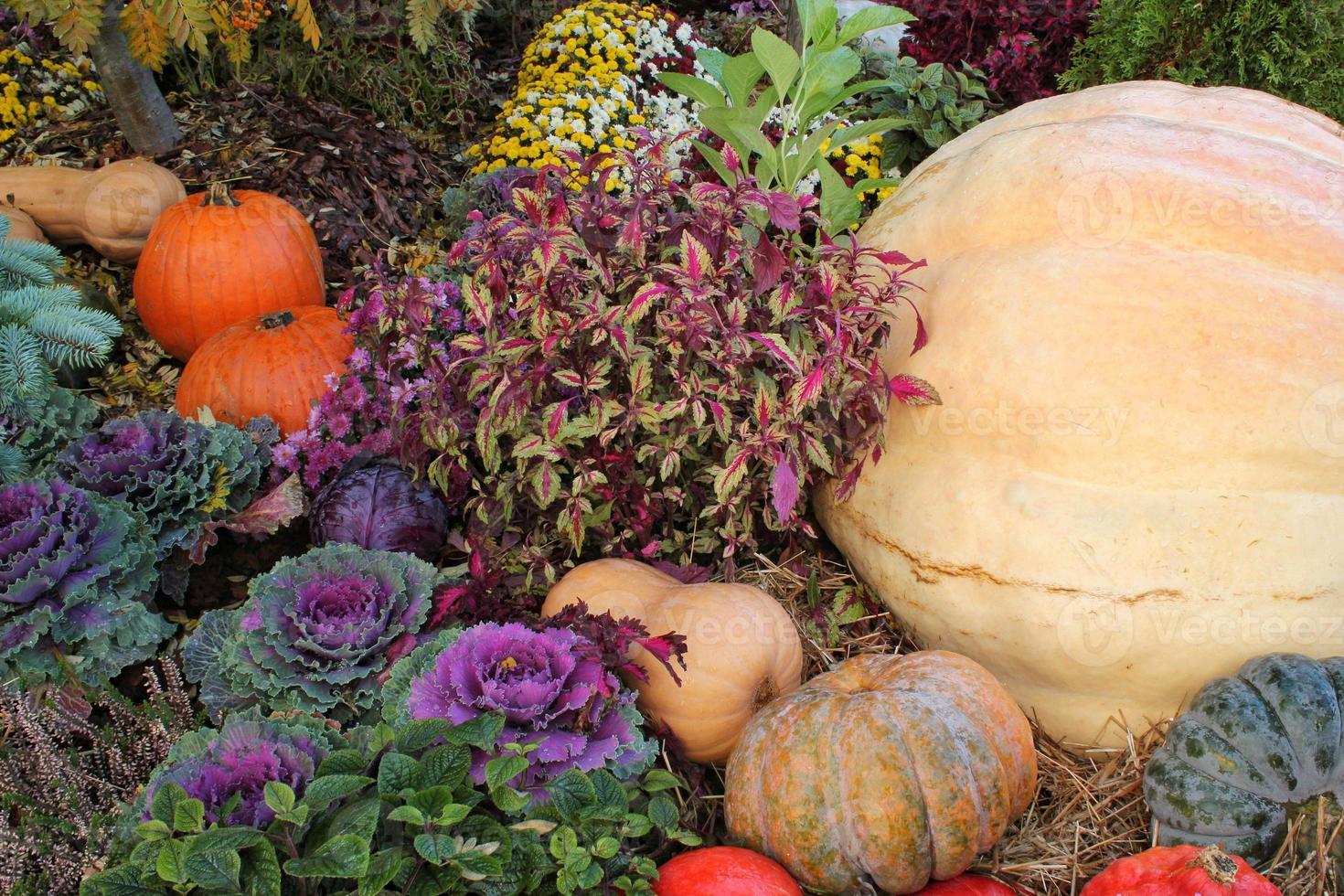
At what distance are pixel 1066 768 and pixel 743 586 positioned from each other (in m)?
0.83

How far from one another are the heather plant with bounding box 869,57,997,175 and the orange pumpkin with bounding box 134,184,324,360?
2135mm

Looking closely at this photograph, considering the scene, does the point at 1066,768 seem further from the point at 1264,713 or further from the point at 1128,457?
the point at 1128,457

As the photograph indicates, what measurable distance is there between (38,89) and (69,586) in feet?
9.39

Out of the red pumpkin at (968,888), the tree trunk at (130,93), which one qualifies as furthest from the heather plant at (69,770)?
the tree trunk at (130,93)

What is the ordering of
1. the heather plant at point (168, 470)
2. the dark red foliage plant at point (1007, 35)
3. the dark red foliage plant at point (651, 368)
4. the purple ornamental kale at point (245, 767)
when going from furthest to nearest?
the dark red foliage plant at point (1007, 35), the heather plant at point (168, 470), the dark red foliage plant at point (651, 368), the purple ornamental kale at point (245, 767)

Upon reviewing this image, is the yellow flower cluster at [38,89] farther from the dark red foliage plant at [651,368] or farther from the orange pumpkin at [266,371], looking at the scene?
the dark red foliage plant at [651,368]

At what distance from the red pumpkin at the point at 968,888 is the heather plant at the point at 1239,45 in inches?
107

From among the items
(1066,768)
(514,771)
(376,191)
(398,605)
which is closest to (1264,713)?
(1066,768)

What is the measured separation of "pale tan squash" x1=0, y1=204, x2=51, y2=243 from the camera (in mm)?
3355

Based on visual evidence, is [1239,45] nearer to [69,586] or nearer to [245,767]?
[245,767]

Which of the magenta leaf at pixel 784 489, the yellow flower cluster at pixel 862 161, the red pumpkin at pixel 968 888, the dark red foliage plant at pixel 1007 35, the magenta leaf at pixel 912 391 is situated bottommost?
the red pumpkin at pixel 968 888

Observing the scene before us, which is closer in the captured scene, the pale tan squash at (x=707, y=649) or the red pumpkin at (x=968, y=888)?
the red pumpkin at (x=968, y=888)

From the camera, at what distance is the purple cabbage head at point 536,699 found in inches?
74.8

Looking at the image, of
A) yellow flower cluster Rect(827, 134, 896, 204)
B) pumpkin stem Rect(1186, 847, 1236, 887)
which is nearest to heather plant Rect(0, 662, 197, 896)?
pumpkin stem Rect(1186, 847, 1236, 887)
